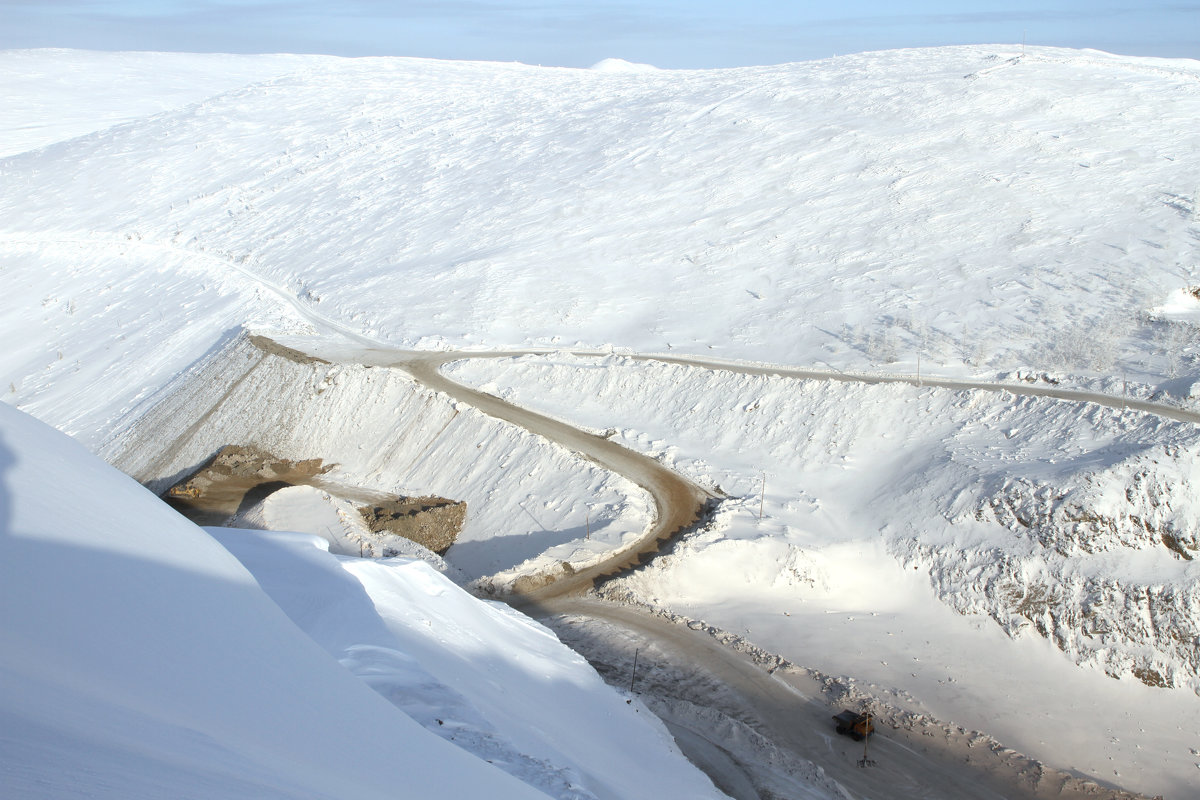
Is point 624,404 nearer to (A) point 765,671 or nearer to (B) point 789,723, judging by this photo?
(A) point 765,671

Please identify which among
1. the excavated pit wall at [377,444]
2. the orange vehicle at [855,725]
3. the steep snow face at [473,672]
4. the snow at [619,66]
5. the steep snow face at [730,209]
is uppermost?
the snow at [619,66]

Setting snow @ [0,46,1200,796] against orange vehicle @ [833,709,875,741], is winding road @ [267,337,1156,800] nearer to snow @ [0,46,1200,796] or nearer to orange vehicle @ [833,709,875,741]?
orange vehicle @ [833,709,875,741]

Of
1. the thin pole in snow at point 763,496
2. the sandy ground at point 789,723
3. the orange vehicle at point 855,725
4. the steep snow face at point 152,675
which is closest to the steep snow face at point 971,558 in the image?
the thin pole in snow at point 763,496

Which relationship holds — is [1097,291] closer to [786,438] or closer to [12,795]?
[786,438]

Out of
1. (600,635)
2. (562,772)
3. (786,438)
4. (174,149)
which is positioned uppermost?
(174,149)

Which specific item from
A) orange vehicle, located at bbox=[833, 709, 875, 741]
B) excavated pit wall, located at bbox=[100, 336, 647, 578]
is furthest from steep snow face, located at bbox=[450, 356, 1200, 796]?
excavated pit wall, located at bbox=[100, 336, 647, 578]

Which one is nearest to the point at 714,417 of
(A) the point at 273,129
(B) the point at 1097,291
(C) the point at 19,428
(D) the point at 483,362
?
(D) the point at 483,362

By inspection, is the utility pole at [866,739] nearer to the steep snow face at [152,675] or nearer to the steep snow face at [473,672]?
the steep snow face at [473,672]
